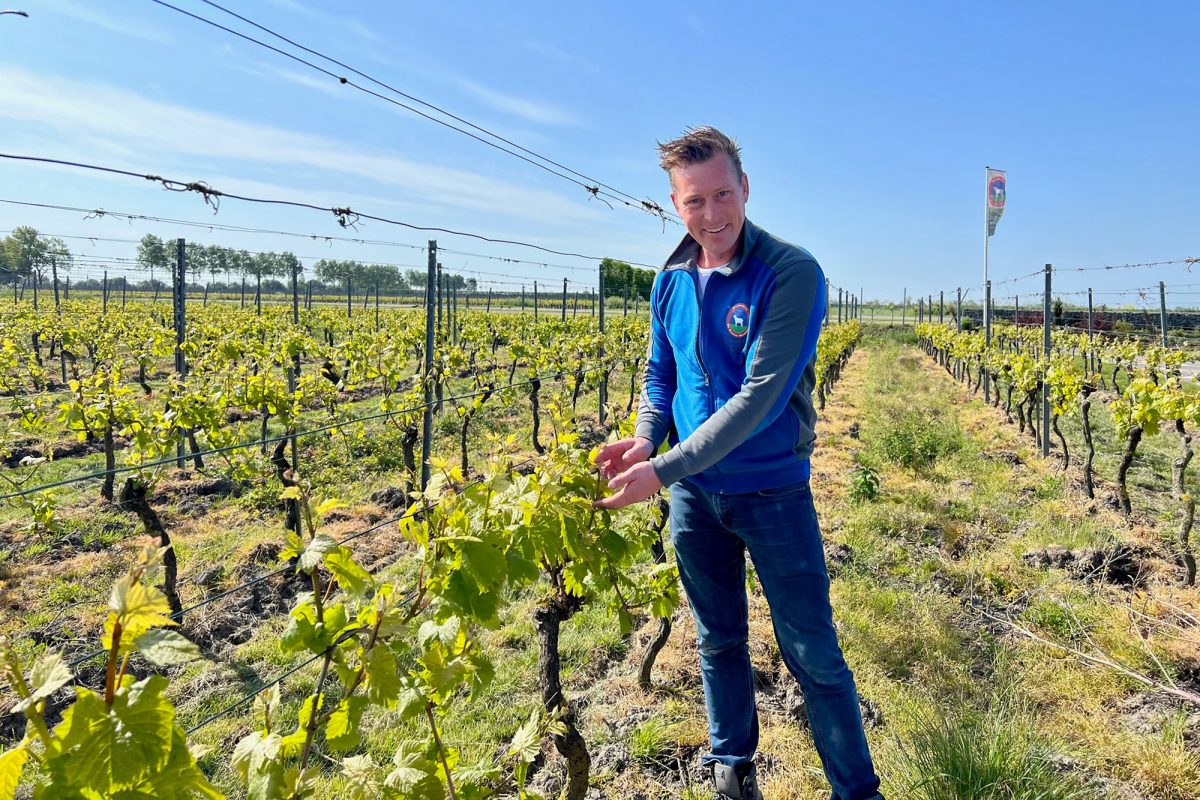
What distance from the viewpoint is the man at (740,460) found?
1821mm

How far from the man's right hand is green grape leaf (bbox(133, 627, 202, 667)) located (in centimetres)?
119

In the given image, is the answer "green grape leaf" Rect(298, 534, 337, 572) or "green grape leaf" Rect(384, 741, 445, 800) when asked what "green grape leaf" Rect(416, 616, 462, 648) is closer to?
"green grape leaf" Rect(384, 741, 445, 800)

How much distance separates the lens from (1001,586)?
4547 millimetres

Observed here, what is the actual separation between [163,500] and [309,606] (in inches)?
286

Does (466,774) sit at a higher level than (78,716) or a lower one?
lower

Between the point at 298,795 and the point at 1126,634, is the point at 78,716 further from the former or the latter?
the point at 1126,634

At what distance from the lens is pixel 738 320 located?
1958 mm

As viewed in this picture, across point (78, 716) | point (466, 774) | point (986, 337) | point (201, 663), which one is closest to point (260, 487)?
point (201, 663)

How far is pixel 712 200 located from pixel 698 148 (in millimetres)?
149

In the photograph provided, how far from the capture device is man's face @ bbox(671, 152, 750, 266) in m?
1.88

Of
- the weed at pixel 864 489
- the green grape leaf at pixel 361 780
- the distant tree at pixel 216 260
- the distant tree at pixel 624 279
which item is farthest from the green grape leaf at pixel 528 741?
the distant tree at pixel 216 260

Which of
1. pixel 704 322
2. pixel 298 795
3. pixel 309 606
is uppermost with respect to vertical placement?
pixel 704 322

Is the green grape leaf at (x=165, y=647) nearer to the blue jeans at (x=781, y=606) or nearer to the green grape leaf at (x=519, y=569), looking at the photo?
the green grape leaf at (x=519, y=569)

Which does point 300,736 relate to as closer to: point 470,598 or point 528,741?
point 470,598
